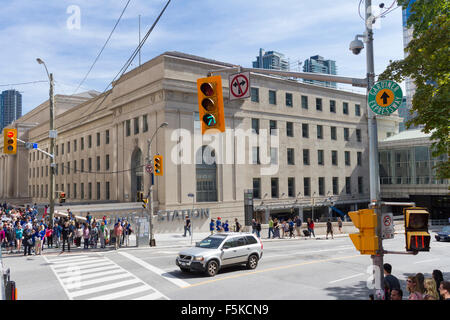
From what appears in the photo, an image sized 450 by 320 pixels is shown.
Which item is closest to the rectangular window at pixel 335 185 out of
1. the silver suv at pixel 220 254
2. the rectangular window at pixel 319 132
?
the rectangular window at pixel 319 132

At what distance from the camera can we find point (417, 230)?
702 cm

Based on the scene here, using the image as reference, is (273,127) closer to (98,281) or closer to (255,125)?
(255,125)

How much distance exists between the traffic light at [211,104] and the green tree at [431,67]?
7233 millimetres

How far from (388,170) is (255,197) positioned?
2486 cm

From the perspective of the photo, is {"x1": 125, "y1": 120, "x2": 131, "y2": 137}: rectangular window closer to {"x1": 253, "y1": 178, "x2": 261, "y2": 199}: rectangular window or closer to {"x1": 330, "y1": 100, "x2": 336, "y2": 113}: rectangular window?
{"x1": 253, "y1": 178, "x2": 261, "y2": 199}: rectangular window

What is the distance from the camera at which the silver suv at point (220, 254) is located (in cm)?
1555

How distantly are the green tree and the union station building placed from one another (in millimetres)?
20826

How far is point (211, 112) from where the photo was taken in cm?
859

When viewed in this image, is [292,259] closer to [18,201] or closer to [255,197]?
[255,197]

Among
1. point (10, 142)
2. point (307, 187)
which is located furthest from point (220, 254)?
point (307, 187)

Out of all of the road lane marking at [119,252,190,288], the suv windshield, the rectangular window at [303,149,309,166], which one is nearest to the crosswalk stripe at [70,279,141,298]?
the road lane marking at [119,252,190,288]

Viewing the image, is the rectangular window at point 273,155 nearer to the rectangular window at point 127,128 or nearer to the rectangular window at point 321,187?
the rectangular window at point 321,187

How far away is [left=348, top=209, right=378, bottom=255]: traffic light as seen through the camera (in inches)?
274
